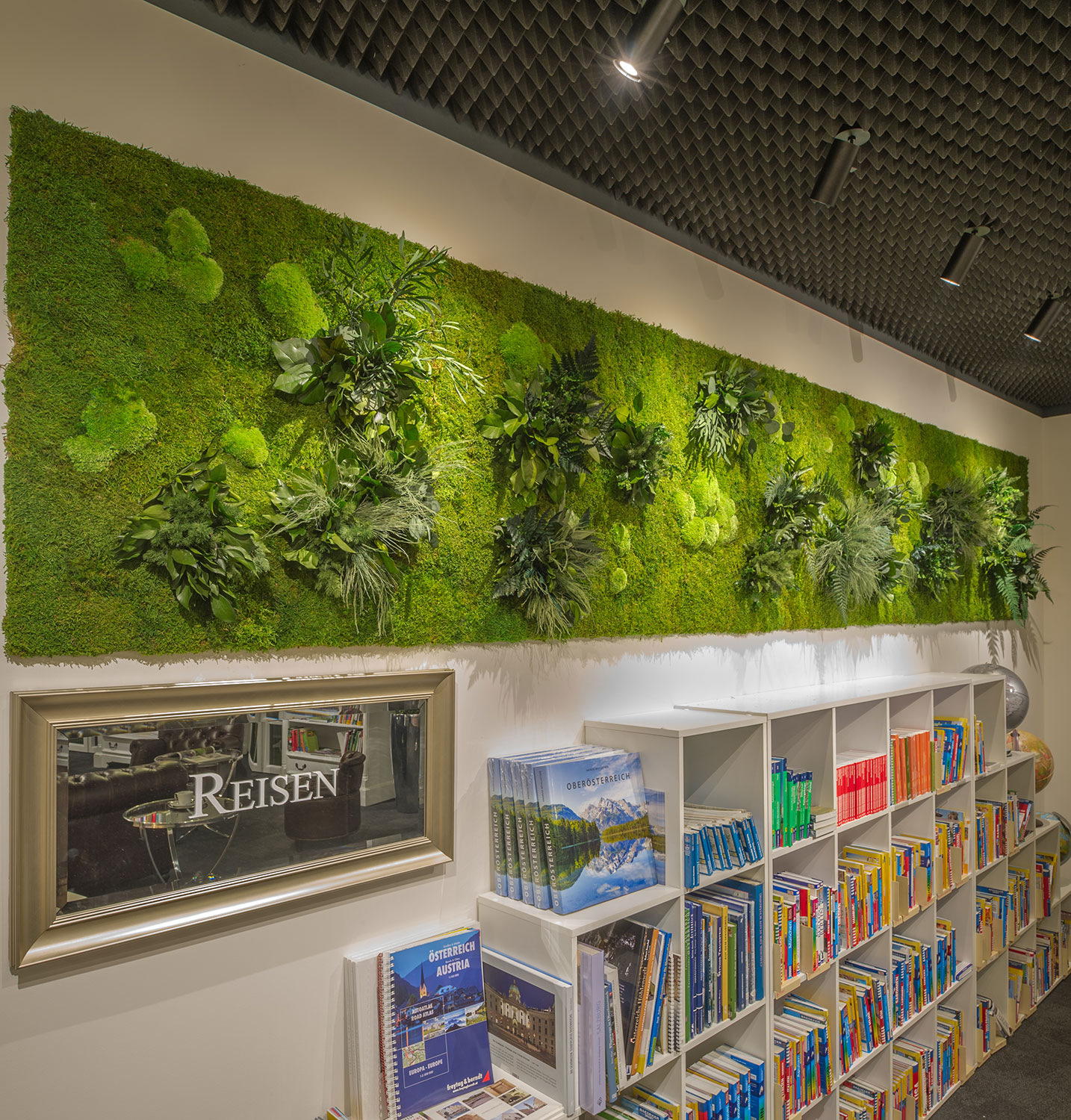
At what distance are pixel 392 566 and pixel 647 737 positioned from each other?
36.3 inches

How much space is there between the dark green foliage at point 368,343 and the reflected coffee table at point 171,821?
90 centimetres

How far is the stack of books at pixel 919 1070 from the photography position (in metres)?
3.33

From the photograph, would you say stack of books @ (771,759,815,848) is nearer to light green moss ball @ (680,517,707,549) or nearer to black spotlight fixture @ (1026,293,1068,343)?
light green moss ball @ (680,517,707,549)

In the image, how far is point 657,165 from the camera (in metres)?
2.59

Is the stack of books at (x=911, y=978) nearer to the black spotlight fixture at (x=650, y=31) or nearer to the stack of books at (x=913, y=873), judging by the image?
the stack of books at (x=913, y=873)

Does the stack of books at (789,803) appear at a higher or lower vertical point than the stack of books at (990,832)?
higher

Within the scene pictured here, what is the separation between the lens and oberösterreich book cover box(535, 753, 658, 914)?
7.02 feet

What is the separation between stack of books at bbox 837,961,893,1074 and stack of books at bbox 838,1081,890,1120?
0.16m

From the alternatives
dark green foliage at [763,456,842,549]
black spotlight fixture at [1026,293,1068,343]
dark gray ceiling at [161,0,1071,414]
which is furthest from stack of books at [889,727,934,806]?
black spotlight fixture at [1026,293,1068,343]

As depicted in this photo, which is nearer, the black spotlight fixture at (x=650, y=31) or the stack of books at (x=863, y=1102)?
the black spotlight fixture at (x=650, y=31)

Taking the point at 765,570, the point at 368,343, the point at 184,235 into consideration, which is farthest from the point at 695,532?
the point at 184,235

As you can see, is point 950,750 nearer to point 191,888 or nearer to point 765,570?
point 765,570

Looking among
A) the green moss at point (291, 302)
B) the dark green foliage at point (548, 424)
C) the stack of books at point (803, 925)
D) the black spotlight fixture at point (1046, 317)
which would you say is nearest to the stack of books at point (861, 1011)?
the stack of books at point (803, 925)

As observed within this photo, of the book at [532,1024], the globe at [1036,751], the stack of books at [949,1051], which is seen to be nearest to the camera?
the book at [532,1024]
